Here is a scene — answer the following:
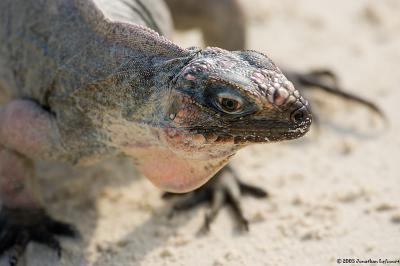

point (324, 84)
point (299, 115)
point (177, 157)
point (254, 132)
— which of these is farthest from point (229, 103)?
point (324, 84)

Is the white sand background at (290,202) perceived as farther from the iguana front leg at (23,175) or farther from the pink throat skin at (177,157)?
the pink throat skin at (177,157)

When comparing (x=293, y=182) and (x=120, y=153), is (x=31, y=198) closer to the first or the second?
(x=120, y=153)

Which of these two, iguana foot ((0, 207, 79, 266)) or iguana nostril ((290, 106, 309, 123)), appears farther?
iguana foot ((0, 207, 79, 266))

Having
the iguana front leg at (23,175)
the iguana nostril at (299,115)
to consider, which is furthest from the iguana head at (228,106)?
the iguana front leg at (23,175)

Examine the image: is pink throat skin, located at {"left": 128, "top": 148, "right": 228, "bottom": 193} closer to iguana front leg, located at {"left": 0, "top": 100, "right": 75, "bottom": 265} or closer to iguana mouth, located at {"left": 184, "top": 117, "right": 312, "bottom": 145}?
iguana mouth, located at {"left": 184, "top": 117, "right": 312, "bottom": 145}

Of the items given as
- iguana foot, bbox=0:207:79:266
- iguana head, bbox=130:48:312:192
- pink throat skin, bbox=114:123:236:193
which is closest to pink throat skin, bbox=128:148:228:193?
pink throat skin, bbox=114:123:236:193

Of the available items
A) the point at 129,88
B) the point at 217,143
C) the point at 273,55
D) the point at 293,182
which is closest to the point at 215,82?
the point at 217,143
